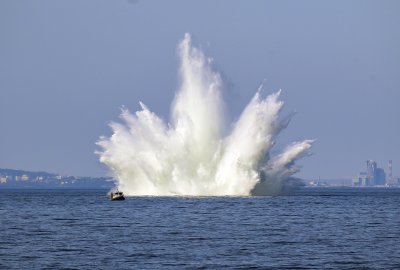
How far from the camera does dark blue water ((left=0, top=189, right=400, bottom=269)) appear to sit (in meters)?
49.8

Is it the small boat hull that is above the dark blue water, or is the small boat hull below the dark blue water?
above

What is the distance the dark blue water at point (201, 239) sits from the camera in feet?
163

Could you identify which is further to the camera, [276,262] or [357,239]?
[357,239]

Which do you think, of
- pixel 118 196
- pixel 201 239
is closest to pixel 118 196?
pixel 118 196

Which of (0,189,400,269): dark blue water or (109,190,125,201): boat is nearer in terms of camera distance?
(0,189,400,269): dark blue water

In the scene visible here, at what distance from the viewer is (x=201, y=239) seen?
62250 millimetres

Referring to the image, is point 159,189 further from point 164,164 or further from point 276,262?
point 276,262

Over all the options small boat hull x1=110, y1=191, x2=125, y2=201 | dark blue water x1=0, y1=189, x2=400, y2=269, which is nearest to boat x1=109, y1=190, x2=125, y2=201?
small boat hull x1=110, y1=191, x2=125, y2=201

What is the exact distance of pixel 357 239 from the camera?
206 ft

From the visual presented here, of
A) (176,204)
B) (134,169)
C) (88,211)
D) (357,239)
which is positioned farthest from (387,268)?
(134,169)

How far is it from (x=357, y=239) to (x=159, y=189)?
72.4 metres

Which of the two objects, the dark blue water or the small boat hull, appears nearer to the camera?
the dark blue water

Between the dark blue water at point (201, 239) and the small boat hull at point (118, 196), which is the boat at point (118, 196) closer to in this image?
the small boat hull at point (118, 196)

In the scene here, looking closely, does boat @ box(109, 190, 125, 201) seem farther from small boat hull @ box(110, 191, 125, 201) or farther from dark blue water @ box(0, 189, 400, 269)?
dark blue water @ box(0, 189, 400, 269)
